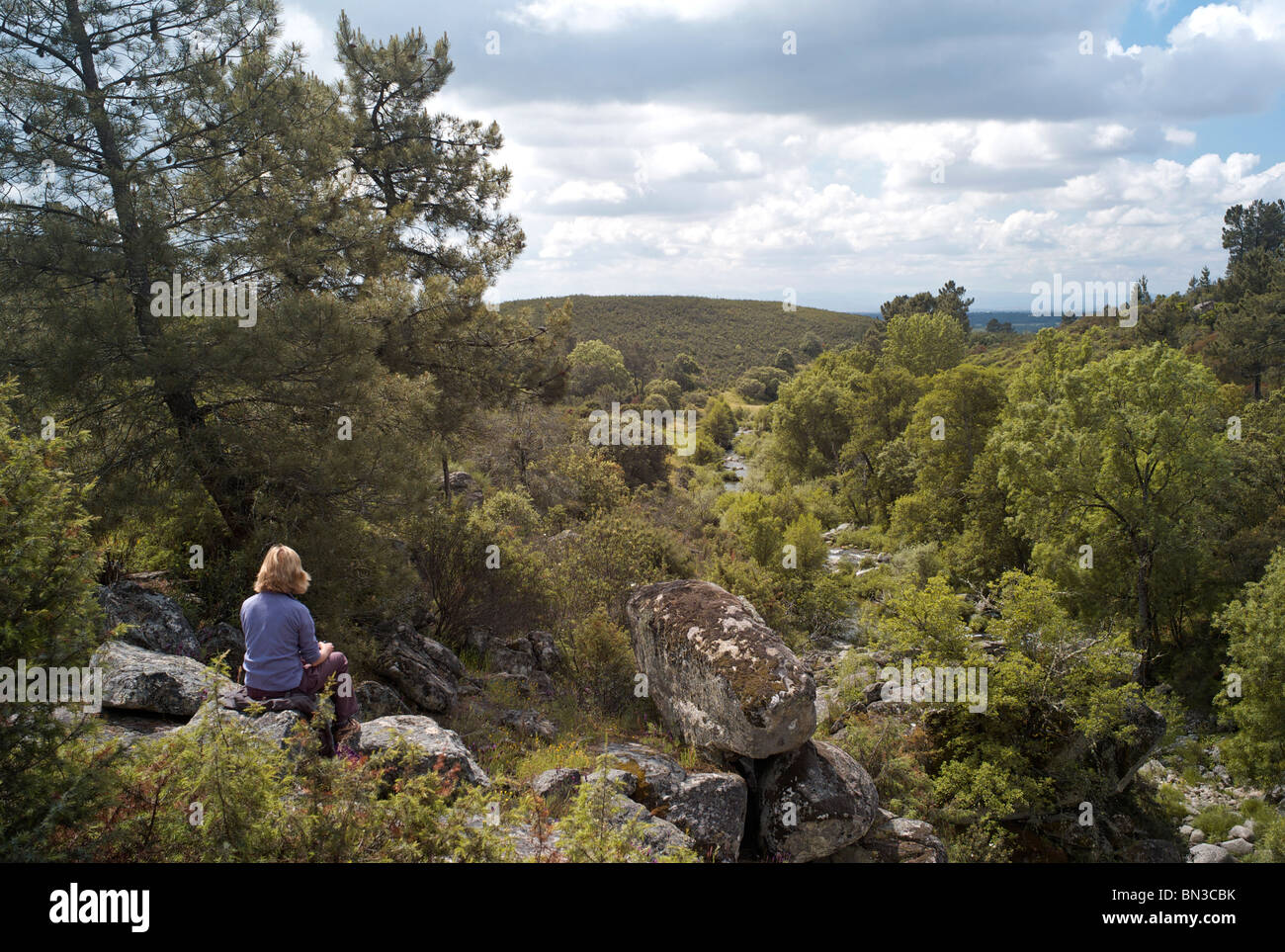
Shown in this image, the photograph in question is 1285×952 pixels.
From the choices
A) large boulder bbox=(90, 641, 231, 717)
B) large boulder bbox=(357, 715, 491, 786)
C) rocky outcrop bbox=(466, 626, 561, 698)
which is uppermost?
large boulder bbox=(90, 641, 231, 717)

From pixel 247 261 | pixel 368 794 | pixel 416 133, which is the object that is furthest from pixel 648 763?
pixel 416 133

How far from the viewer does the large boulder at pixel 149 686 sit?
6984mm

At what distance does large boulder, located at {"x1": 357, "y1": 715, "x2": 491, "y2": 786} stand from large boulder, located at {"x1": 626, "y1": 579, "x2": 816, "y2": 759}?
4201mm

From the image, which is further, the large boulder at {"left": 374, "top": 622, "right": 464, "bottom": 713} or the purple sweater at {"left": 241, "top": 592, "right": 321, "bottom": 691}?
the large boulder at {"left": 374, "top": 622, "right": 464, "bottom": 713}

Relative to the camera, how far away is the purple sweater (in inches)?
262

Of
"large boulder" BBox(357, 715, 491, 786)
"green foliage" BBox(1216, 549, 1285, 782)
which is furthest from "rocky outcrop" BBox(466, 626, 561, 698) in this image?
"green foliage" BBox(1216, 549, 1285, 782)

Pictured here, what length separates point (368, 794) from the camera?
491cm

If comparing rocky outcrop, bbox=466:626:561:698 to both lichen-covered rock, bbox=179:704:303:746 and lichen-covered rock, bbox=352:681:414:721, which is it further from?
lichen-covered rock, bbox=179:704:303:746

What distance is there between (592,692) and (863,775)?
4.99 meters

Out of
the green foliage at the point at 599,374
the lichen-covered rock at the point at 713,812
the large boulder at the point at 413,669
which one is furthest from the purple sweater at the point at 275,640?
the green foliage at the point at 599,374

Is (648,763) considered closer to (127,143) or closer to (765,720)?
(765,720)

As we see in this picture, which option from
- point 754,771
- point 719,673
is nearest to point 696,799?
point 754,771

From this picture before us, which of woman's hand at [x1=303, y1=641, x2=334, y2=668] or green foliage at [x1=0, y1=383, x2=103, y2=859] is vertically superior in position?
green foliage at [x1=0, y1=383, x2=103, y2=859]

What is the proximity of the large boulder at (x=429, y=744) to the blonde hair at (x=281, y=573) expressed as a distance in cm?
156
